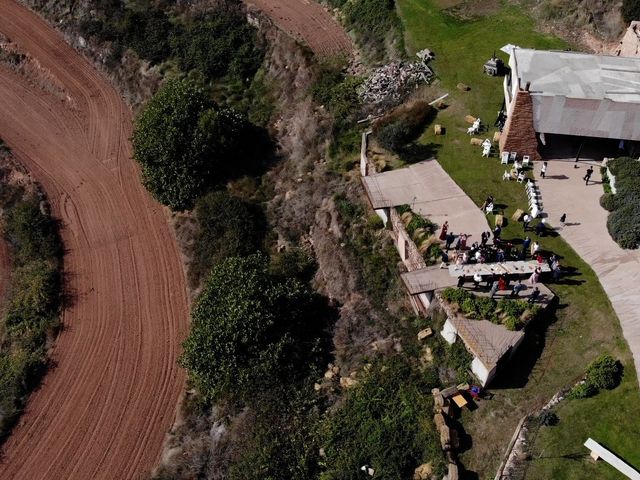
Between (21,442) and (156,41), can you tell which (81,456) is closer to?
(21,442)

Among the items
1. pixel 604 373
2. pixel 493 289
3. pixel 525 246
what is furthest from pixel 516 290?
pixel 604 373

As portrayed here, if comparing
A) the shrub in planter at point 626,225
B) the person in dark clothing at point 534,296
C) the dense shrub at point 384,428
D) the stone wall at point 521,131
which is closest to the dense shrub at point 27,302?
the dense shrub at point 384,428

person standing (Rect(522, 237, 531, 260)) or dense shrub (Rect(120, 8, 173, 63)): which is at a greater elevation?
dense shrub (Rect(120, 8, 173, 63))

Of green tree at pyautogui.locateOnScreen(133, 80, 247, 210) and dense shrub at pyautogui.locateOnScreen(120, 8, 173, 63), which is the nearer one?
green tree at pyautogui.locateOnScreen(133, 80, 247, 210)

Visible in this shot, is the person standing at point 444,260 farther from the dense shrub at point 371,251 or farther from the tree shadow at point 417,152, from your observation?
the tree shadow at point 417,152

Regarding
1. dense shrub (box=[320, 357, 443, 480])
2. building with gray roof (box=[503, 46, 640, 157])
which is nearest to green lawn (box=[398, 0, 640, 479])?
dense shrub (box=[320, 357, 443, 480])

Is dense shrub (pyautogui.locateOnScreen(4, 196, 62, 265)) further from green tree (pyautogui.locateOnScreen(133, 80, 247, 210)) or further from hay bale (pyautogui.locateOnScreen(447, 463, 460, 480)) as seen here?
hay bale (pyautogui.locateOnScreen(447, 463, 460, 480))
